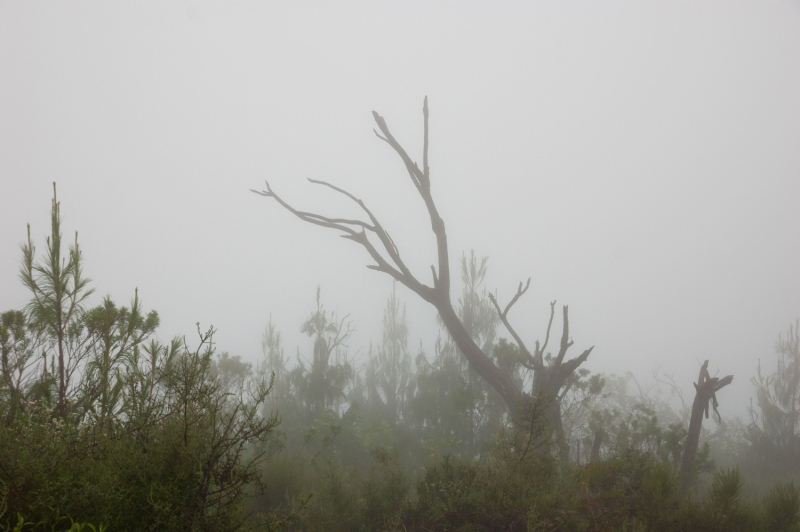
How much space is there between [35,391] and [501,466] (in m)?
6.07

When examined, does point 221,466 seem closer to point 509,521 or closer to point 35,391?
point 509,521

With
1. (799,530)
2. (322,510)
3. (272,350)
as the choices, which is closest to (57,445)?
(322,510)

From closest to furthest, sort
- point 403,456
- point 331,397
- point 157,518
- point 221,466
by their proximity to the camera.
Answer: point 157,518 < point 221,466 < point 403,456 < point 331,397

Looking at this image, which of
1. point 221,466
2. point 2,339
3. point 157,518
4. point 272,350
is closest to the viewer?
point 157,518

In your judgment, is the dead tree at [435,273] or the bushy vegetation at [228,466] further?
the dead tree at [435,273]

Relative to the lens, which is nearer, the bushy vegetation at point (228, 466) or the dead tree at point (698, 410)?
the bushy vegetation at point (228, 466)

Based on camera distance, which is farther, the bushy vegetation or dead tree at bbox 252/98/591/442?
dead tree at bbox 252/98/591/442

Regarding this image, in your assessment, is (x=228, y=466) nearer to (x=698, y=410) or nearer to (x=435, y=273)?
(x=435, y=273)

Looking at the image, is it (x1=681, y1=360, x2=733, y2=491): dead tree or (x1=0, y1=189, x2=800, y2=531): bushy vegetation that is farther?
(x1=681, y1=360, x2=733, y2=491): dead tree

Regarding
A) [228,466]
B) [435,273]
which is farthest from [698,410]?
[228,466]

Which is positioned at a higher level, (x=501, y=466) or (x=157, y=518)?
(x=157, y=518)

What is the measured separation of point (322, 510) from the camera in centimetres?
606

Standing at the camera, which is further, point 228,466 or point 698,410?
point 698,410

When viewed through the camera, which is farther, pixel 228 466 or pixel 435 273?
pixel 435 273
